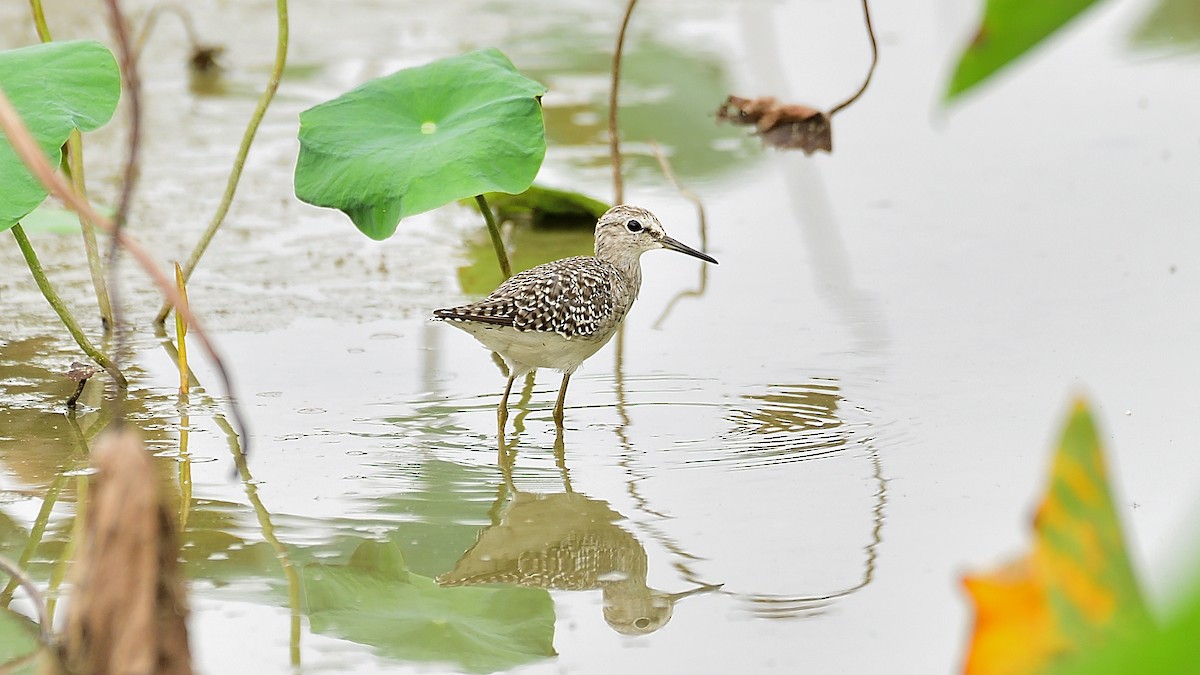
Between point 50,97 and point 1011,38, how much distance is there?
13.9 ft

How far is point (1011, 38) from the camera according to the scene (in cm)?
89

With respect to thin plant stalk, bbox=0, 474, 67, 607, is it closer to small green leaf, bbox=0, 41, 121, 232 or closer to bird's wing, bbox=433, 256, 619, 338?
small green leaf, bbox=0, 41, 121, 232

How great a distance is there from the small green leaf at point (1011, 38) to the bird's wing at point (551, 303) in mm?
3848

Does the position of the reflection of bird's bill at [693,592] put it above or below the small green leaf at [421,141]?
below

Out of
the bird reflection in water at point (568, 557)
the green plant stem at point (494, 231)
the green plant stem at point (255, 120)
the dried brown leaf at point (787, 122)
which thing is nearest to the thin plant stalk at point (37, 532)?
the bird reflection in water at point (568, 557)

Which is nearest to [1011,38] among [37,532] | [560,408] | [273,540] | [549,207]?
[273,540]

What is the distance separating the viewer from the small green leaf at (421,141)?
502 centimetres

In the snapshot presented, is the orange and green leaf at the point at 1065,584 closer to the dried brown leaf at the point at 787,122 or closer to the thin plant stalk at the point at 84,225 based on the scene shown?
the thin plant stalk at the point at 84,225

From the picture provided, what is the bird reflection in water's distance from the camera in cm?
362

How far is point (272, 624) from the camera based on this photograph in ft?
11.5

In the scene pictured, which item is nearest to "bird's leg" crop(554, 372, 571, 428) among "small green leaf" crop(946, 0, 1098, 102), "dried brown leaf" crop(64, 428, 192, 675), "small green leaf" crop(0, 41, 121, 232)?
"small green leaf" crop(0, 41, 121, 232)

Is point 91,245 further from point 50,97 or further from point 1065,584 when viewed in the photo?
point 1065,584

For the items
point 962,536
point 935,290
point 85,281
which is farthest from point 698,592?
point 85,281

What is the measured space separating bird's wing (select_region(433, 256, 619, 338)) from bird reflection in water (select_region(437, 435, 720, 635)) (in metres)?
0.63
